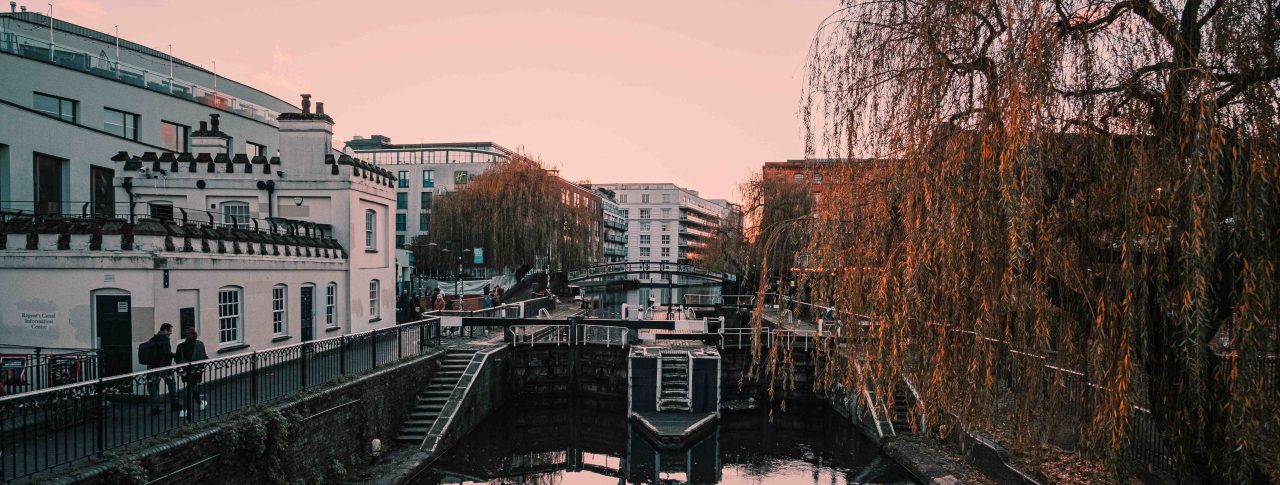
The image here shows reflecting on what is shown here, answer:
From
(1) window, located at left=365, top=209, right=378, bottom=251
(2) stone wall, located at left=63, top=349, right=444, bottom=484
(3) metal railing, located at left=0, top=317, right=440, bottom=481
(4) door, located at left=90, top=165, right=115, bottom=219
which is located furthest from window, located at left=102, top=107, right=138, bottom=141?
(2) stone wall, located at left=63, top=349, right=444, bottom=484

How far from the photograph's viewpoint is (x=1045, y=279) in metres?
7.30

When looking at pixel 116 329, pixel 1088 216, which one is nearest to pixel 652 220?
pixel 116 329

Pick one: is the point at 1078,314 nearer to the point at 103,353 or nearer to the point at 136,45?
the point at 103,353

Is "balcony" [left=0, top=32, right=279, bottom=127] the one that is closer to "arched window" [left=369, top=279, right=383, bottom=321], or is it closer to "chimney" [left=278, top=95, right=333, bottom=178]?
"chimney" [left=278, top=95, right=333, bottom=178]

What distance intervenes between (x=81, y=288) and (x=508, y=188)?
104ft

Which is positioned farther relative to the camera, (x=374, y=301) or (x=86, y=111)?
(x=86, y=111)

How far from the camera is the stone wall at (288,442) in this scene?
9016 mm

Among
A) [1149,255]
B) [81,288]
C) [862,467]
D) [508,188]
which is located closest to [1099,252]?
[1149,255]

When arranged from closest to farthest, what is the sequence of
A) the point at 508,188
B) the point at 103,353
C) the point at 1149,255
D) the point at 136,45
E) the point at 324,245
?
the point at 1149,255 < the point at 103,353 < the point at 324,245 < the point at 136,45 < the point at 508,188

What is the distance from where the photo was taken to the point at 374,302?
22938 mm

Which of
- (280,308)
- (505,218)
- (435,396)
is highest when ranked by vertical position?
(505,218)

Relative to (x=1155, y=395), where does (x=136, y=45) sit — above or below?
above

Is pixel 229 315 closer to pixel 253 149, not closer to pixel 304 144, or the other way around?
pixel 304 144

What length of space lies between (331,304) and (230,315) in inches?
181
